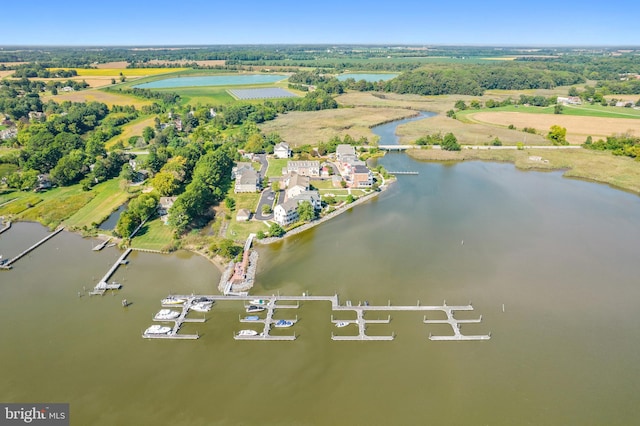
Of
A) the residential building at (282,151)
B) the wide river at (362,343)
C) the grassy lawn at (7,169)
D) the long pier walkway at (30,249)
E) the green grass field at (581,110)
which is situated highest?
the green grass field at (581,110)

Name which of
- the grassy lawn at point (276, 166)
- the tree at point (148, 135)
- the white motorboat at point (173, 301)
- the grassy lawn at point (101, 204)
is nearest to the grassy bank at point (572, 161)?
the grassy lawn at point (276, 166)

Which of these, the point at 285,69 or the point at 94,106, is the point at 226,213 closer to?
the point at 94,106

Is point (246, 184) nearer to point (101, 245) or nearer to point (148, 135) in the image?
point (101, 245)

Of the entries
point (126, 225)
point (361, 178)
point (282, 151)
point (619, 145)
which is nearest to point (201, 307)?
point (126, 225)

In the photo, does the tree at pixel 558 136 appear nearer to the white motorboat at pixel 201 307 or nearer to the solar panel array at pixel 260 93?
the white motorboat at pixel 201 307

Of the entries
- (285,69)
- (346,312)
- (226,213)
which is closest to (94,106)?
(226,213)

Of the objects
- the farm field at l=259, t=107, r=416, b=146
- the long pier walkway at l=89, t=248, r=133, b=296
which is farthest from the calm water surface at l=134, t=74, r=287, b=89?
the long pier walkway at l=89, t=248, r=133, b=296
